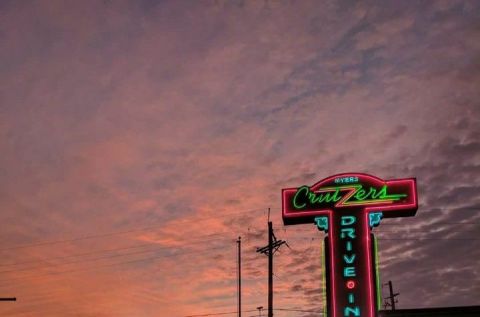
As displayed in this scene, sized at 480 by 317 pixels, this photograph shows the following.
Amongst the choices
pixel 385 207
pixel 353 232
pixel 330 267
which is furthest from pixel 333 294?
pixel 385 207

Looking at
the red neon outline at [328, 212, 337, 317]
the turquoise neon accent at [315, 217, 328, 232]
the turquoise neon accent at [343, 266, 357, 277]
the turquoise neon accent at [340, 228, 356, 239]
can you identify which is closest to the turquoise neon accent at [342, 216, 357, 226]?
the turquoise neon accent at [340, 228, 356, 239]

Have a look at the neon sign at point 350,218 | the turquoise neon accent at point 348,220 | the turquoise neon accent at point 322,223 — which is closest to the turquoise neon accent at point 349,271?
the neon sign at point 350,218

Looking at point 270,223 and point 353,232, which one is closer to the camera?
point 353,232

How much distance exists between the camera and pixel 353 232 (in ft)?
90.4

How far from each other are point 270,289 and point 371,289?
11.6 metres

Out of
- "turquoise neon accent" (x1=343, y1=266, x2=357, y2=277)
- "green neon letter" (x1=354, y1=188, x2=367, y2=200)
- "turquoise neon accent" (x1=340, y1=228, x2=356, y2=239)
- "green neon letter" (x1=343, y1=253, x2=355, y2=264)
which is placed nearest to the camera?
"turquoise neon accent" (x1=343, y1=266, x2=357, y2=277)

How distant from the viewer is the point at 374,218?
1096 inches

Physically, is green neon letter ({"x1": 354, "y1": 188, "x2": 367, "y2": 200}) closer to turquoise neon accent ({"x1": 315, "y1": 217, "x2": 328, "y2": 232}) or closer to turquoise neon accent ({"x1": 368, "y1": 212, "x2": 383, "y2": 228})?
turquoise neon accent ({"x1": 368, "y1": 212, "x2": 383, "y2": 228})

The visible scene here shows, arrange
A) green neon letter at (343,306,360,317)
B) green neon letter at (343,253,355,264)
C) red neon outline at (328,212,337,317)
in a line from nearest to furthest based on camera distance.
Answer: green neon letter at (343,306,360,317) → red neon outline at (328,212,337,317) → green neon letter at (343,253,355,264)

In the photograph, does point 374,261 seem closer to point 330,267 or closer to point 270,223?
point 330,267

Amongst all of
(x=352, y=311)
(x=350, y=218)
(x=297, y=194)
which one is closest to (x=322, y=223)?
(x=350, y=218)

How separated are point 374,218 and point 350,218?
3.63 ft

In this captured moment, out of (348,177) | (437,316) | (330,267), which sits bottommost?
(437,316)

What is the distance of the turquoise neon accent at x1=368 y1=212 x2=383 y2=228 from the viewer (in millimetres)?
27781
